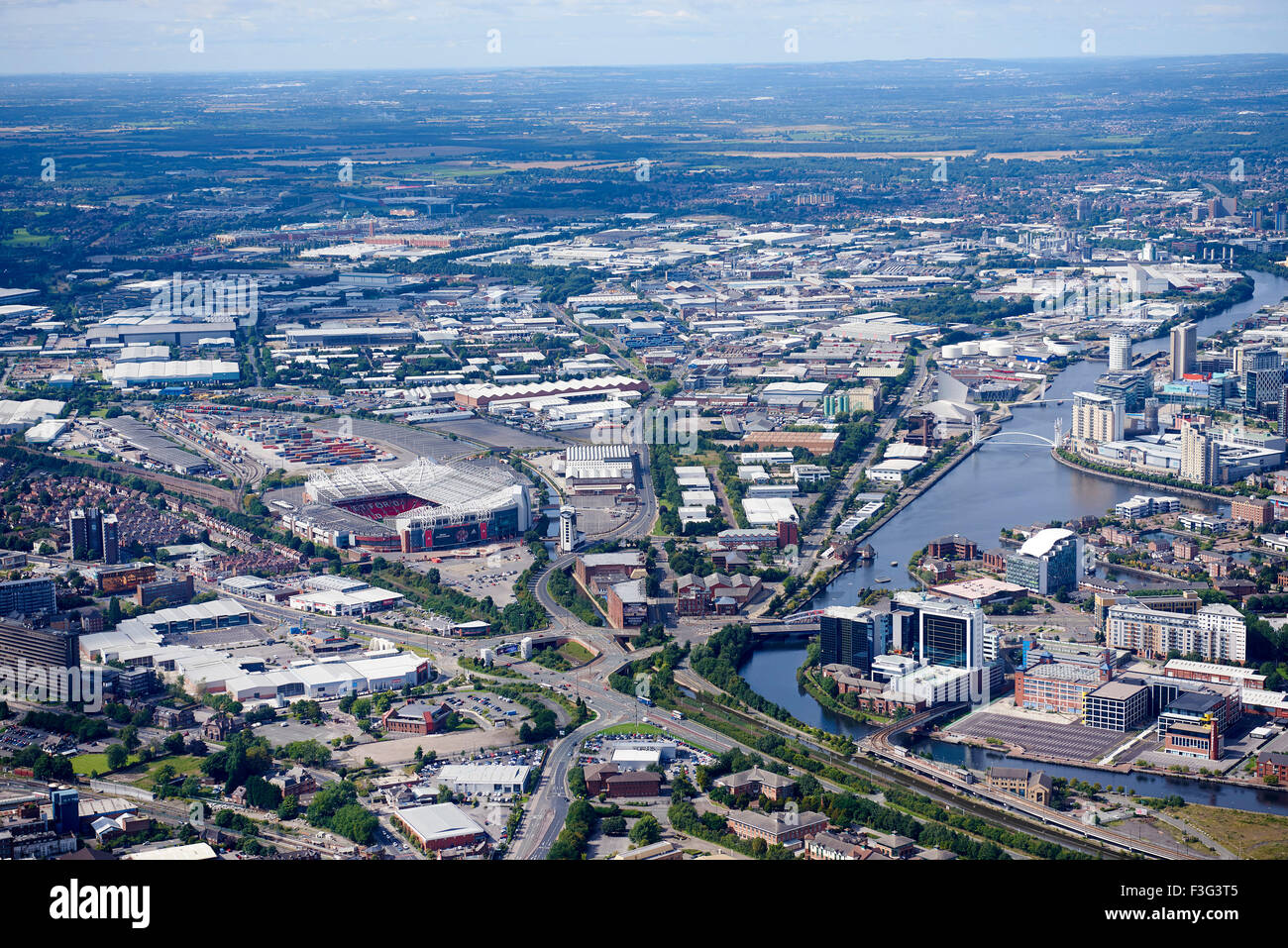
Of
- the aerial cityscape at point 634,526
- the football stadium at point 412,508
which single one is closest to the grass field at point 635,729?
the aerial cityscape at point 634,526

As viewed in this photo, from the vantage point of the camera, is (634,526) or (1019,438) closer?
(634,526)

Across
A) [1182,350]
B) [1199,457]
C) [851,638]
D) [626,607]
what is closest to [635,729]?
[851,638]

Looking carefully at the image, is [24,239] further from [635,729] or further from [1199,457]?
[635,729]

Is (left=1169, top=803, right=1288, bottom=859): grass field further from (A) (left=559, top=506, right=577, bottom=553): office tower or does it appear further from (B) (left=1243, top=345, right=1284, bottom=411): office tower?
(B) (left=1243, top=345, right=1284, bottom=411): office tower

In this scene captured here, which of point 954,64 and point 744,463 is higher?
point 954,64

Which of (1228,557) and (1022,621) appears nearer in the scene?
(1022,621)
